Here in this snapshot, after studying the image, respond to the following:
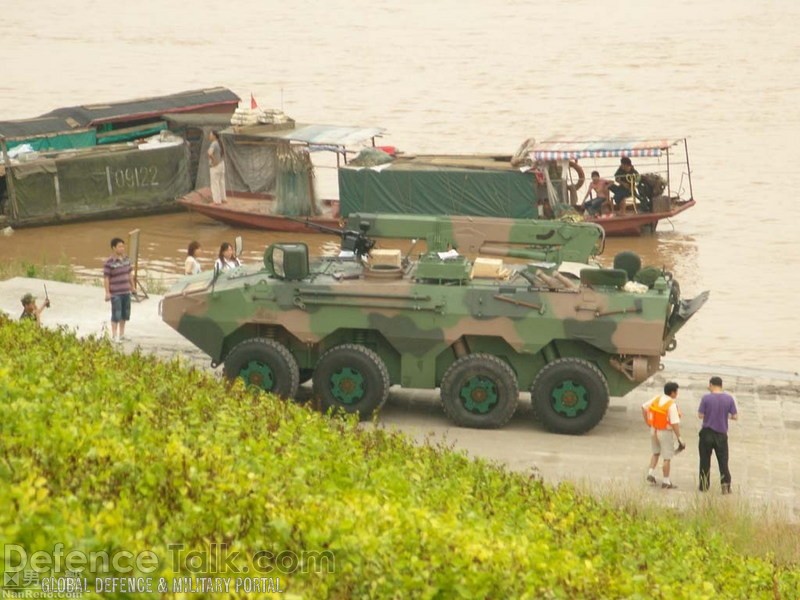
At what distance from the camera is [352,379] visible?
15.4 meters

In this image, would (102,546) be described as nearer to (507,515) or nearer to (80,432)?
(80,432)

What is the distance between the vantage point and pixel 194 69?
152ft

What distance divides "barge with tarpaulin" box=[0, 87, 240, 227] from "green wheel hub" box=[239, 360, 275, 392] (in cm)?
1463

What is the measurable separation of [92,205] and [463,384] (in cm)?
1637

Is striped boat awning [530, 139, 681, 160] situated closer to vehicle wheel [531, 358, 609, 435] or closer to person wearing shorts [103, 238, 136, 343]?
person wearing shorts [103, 238, 136, 343]

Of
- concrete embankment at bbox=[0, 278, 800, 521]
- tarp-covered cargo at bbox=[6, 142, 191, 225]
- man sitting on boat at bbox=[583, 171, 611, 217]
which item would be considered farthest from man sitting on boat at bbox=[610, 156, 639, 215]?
concrete embankment at bbox=[0, 278, 800, 521]

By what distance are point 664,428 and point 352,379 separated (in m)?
3.14

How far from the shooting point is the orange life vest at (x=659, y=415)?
13.7m

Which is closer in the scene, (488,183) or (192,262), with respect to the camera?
(192,262)

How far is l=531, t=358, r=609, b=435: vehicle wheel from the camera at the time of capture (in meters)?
15.2

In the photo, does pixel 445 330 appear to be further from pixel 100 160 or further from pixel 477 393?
pixel 100 160

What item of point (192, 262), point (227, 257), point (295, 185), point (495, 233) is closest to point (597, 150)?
point (295, 185)

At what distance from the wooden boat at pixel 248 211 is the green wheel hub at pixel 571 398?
14.0 m

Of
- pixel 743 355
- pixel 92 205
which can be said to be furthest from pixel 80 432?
pixel 92 205
